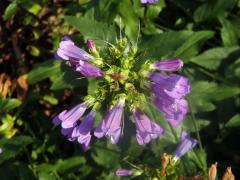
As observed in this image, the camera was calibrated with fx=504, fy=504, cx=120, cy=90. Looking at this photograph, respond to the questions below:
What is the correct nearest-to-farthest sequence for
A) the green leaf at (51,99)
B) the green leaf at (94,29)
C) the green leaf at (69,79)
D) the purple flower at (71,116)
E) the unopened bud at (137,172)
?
the purple flower at (71,116), the unopened bud at (137,172), the green leaf at (94,29), the green leaf at (69,79), the green leaf at (51,99)

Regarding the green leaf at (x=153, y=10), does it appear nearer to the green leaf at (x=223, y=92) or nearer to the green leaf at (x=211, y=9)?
the green leaf at (x=211, y=9)

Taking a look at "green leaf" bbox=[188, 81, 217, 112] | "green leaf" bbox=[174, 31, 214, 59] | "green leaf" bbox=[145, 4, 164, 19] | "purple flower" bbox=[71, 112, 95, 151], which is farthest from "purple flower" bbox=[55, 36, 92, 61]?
"green leaf" bbox=[145, 4, 164, 19]

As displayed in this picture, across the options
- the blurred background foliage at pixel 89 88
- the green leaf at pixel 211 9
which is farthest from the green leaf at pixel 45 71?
the green leaf at pixel 211 9

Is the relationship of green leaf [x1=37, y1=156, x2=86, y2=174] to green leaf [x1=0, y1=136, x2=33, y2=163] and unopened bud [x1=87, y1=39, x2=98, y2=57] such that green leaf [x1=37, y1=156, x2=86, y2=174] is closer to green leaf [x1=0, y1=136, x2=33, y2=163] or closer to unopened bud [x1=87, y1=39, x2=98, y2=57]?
green leaf [x1=0, y1=136, x2=33, y2=163]

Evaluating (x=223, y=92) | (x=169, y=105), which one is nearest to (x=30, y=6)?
(x=223, y=92)

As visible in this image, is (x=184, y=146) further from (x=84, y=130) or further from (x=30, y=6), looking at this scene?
(x=30, y=6)

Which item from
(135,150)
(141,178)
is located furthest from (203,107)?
(141,178)

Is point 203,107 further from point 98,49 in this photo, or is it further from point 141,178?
point 98,49
